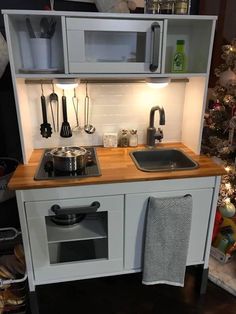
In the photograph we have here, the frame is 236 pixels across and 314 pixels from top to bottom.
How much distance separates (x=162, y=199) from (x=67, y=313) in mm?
889

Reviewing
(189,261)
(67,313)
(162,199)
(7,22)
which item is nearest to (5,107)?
(7,22)

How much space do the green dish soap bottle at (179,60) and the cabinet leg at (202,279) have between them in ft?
3.98

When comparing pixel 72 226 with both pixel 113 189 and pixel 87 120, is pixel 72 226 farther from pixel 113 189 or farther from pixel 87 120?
pixel 87 120

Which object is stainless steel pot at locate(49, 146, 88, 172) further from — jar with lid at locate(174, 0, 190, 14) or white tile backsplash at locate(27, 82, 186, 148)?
jar with lid at locate(174, 0, 190, 14)

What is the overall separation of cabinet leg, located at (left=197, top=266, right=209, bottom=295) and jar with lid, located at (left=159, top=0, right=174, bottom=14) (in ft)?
4.93

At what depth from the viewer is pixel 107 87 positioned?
174 centimetres

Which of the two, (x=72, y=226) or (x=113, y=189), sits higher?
(x=113, y=189)

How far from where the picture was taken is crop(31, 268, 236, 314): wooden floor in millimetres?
1617

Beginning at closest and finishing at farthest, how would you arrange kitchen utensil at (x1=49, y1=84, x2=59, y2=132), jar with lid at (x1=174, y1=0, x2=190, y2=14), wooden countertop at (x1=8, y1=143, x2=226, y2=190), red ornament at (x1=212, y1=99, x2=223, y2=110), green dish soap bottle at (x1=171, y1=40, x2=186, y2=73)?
wooden countertop at (x1=8, y1=143, x2=226, y2=190) < jar with lid at (x1=174, y1=0, x2=190, y2=14) < green dish soap bottle at (x1=171, y1=40, x2=186, y2=73) < kitchen utensil at (x1=49, y1=84, x2=59, y2=132) < red ornament at (x1=212, y1=99, x2=223, y2=110)

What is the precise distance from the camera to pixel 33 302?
5.00 ft

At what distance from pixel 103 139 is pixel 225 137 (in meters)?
0.89

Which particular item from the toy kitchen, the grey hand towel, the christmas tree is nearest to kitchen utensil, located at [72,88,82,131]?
the toy kitchen

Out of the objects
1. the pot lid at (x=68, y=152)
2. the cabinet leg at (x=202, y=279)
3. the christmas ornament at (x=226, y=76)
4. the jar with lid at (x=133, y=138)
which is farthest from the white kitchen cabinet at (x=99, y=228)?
the christmas ornament at (x=226, y=76)

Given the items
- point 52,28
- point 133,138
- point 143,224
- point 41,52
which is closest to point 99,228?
point 143,224
